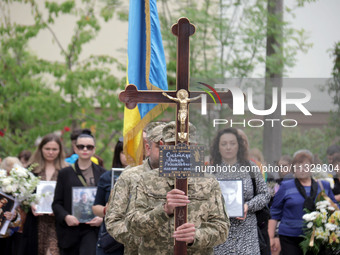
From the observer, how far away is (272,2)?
13.3 meters

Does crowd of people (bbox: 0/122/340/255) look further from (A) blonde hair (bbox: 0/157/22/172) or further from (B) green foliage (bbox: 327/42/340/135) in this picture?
(B) green foliage (bbox: 327/42/340/135)

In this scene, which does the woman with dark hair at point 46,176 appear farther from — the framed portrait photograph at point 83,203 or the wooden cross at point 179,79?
the wooden cross at point 179,79

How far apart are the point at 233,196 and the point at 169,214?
2.12 m

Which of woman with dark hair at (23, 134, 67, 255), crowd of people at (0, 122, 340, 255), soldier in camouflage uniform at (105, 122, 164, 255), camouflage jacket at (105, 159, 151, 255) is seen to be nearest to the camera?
crowd of people at (0, 122, 340, 255)

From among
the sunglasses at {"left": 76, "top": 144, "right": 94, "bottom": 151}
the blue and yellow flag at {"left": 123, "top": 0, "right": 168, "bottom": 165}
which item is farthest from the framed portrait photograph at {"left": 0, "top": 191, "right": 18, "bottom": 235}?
the blue and yellow flag at {"left": 123, "top": 0, "right": 168, "bottom": 165}

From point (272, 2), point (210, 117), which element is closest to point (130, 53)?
point (210, 117)

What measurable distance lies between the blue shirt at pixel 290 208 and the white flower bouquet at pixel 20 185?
11.3ft

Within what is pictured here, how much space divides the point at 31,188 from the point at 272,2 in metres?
6.48

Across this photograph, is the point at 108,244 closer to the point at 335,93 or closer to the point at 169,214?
the point at 169,214

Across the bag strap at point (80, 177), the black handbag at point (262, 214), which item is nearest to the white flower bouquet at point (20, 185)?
the bag strap at point (80, 177)

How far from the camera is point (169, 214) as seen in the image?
502 cm

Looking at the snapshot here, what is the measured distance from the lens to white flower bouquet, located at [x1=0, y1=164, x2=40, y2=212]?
31.0 feet

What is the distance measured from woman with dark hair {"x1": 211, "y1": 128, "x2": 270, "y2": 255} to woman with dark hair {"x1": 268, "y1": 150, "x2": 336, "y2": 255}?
1.68m

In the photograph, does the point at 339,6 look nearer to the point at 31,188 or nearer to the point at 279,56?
the point at 279,56
